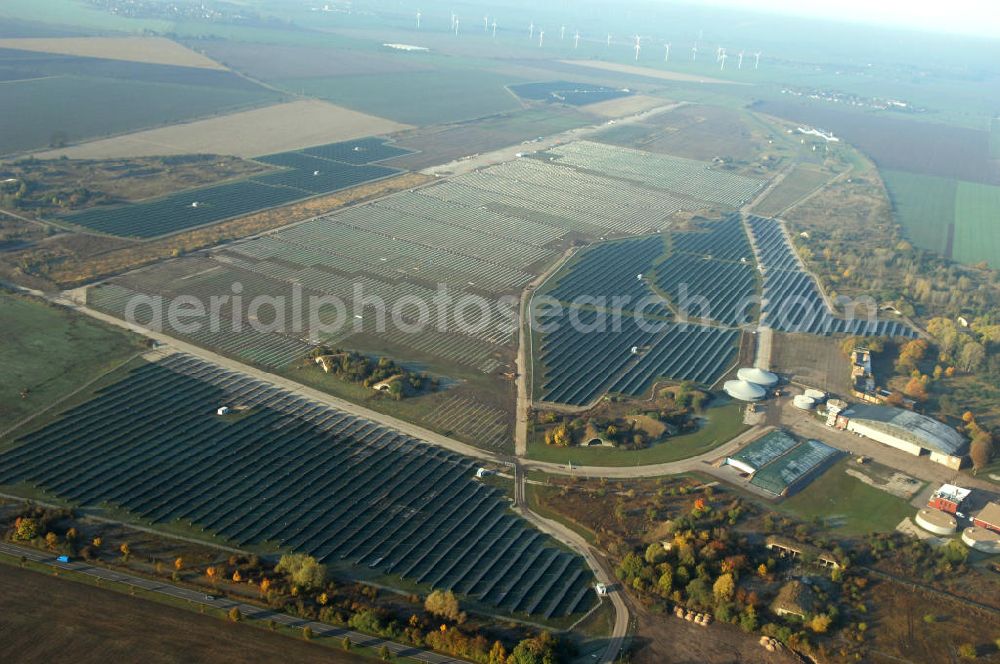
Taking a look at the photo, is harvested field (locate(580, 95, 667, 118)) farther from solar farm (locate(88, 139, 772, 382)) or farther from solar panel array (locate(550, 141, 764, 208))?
solar farm (locate(88, 139, 772, 382))

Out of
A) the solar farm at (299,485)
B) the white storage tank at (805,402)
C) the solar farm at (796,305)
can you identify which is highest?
the solar farm at (796,305)

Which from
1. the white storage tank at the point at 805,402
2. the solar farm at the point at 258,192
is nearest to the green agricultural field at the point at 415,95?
the solar farm at the point at 258,192

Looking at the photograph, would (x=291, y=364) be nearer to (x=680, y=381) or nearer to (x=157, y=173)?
(x=680, y=381)

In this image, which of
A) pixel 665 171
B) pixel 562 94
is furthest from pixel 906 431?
pixel 562 94

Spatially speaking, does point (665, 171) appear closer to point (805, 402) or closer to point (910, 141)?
point (910, 141)

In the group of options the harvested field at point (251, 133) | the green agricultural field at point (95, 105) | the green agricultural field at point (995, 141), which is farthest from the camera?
the green agricultural field at point (995, 141)

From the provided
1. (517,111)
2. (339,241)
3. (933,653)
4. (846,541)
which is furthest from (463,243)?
(517,111)

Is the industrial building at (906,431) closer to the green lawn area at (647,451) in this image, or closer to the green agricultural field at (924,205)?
the green lawn area at (647,451)
